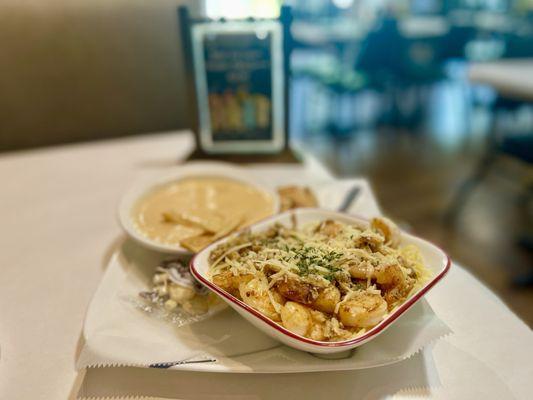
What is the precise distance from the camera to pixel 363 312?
0.54 m

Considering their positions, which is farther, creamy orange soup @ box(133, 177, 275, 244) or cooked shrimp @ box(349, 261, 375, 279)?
creamy orange soup @ box(133, 177, 275, 244)

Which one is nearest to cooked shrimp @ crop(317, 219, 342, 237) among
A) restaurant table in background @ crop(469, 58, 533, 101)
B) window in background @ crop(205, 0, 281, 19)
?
window in background @ crop(205, 0, 281, 19)

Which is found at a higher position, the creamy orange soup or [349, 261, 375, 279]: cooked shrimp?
[349, 261, 375, 279]: cooked shrimp

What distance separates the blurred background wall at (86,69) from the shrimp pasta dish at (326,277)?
4.71 feet

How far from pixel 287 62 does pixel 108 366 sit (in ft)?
3.00

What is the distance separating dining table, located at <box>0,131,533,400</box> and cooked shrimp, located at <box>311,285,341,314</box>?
10 centimetres

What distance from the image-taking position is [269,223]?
0.80 metres

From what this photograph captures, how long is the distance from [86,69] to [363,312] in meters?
1.71

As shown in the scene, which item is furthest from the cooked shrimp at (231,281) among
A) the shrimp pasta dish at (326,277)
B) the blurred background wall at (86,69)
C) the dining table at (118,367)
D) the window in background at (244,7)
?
the blurred background wall at (86,69)

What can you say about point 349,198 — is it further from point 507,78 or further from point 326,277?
point 507,78

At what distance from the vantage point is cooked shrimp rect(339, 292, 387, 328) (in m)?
0.54

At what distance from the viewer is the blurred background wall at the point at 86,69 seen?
171 cm

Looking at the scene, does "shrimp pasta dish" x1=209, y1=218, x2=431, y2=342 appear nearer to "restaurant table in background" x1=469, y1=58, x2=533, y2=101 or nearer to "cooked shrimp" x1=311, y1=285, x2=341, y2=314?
"cooked shrimp" x1=311, y1=285, x2=341, y2=314

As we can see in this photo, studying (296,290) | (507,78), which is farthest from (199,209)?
(507,78)
